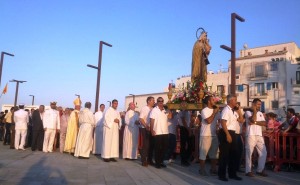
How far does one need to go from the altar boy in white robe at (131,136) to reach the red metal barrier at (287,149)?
468cm

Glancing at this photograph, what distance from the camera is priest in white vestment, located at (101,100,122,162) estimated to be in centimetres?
1050

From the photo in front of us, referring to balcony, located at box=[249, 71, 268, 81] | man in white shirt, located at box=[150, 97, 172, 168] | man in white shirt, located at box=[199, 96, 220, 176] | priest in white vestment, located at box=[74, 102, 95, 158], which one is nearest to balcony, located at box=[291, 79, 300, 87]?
balcony, located at box=[249, 71, 268, 81]

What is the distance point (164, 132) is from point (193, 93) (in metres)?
2.20

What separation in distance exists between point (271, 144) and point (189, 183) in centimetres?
423

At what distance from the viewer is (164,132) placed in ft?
30.8

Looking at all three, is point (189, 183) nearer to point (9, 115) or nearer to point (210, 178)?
point (210, 178)

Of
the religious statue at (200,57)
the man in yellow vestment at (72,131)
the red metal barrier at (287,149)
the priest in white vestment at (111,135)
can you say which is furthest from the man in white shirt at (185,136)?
the man in yellow vestment at (72,131)

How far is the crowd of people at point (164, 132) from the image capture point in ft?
25.8

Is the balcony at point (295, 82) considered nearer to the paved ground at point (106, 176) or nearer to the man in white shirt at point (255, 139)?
the paved ground at point (106, 176)

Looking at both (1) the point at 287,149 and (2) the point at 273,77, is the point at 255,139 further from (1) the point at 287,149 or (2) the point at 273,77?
(2) the point at 273,77

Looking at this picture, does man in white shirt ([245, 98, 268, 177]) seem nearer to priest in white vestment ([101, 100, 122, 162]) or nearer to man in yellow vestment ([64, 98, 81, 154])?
priest in white vestment ([101, 100, 122, 162])

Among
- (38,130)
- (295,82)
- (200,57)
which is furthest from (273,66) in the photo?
(38,130)

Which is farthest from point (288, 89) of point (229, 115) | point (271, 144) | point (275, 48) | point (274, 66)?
point (229, 115)

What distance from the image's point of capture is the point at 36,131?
14.1 metres
